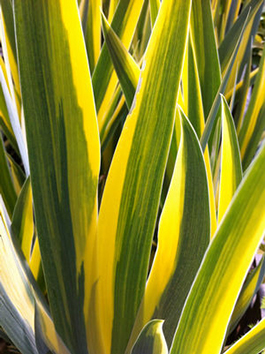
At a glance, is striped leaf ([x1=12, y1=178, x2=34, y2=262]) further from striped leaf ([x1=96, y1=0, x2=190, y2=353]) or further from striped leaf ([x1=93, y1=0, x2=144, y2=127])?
striped leaf ([x1=93, y1=0, x2=144, y2=127])

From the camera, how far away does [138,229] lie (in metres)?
0.39

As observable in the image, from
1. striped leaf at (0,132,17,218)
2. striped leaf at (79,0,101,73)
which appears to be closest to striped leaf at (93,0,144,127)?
striped leaf at (79,0,101,73)

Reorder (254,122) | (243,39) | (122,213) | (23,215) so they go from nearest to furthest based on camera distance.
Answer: (122,213) → (23,215) → (254,122) → (243,39)

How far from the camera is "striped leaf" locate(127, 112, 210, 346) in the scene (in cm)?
36

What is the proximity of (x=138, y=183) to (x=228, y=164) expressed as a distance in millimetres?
105

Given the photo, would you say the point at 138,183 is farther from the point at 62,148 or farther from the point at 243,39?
the point at 243,39

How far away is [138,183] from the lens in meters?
0.37

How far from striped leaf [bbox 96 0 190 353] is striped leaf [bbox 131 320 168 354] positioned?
7cm

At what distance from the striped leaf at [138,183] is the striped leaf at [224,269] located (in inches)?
3.8

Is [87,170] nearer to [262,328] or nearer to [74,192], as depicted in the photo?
[74,192]

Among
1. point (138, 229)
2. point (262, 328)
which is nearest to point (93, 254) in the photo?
point (138, 229)

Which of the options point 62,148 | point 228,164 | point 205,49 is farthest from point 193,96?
point 62,148

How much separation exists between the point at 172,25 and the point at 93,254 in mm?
203

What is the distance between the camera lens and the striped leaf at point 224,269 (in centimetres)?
26
